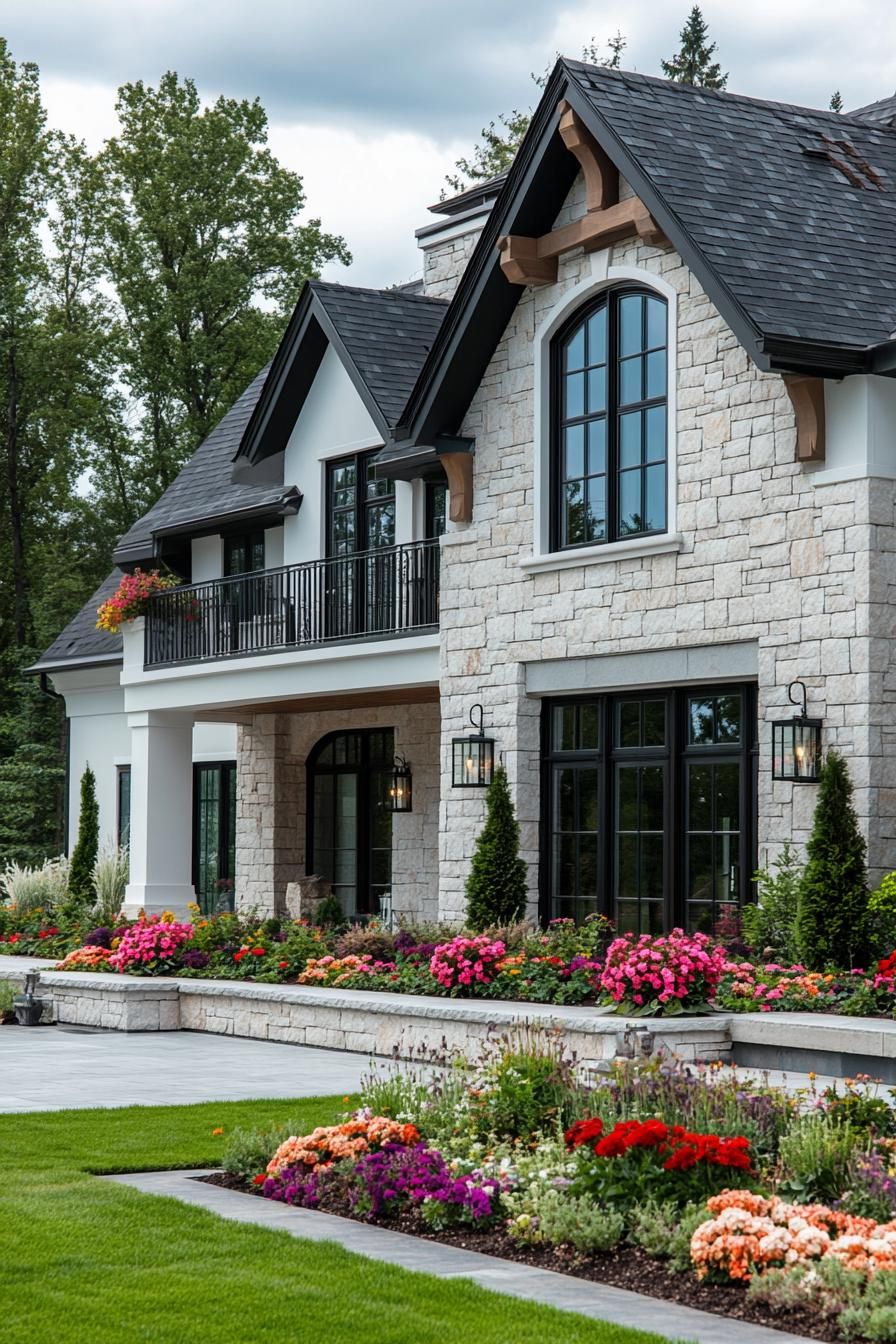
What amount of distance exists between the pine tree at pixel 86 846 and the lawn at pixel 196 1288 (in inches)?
685

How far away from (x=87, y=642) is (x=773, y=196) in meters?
15.9

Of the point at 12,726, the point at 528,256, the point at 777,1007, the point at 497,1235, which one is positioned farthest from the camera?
the point at 12,726

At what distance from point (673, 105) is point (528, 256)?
1.81 m

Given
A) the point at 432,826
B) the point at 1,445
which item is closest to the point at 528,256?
the point at 432,826

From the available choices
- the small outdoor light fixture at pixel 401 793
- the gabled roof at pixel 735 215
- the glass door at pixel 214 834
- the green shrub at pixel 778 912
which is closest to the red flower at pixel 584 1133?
the green shrub at pixel 778 912

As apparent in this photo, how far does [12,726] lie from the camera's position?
34.6 metres

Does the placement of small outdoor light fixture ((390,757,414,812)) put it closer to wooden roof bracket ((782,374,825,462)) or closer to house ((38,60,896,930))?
house ((38,60,896,930))

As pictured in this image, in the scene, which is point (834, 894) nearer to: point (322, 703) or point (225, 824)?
point (322, 703)

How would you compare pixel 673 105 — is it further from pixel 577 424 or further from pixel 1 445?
pixel 1 445

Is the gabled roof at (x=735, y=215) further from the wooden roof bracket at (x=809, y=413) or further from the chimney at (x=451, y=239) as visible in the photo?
the chimney at (x=451, y=239)

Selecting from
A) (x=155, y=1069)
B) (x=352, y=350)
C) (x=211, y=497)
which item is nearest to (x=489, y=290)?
(x=352, y=350)

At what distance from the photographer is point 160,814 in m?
23.5

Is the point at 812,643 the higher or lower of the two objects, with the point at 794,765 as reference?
higher

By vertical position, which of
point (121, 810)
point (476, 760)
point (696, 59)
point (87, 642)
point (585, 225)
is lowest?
point (121, 810)
